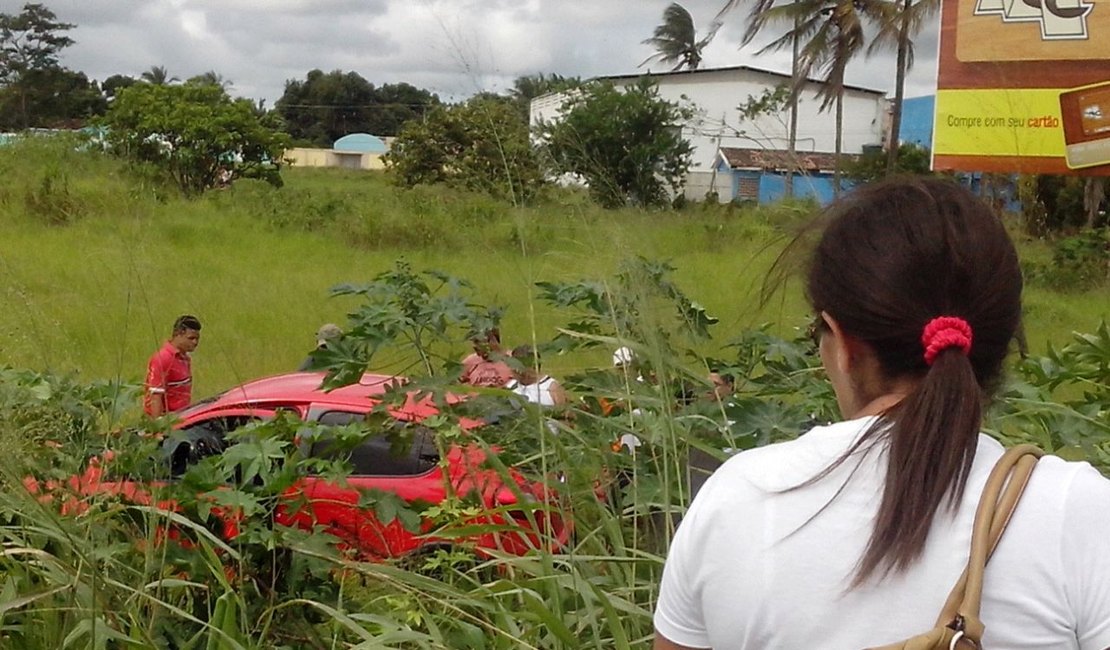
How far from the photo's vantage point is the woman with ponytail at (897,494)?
1.19m

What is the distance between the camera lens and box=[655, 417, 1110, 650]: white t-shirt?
1.19 m

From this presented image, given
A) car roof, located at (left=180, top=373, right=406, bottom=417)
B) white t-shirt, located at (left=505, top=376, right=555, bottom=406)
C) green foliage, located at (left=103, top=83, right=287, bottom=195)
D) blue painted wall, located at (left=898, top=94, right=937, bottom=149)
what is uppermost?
blue painted wall, located at (left=898, top=94, right=937, bottom=149)

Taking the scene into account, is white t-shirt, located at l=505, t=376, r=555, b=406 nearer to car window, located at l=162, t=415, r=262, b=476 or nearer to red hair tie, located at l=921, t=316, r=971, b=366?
car window, located at l=162, t=415, r=262, b=476

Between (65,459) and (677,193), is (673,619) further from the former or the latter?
(677,193)

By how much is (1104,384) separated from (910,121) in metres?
25.8

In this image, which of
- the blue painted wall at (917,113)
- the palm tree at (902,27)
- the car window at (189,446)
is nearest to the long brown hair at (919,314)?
the car window at (189,446)

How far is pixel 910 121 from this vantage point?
27.5 m

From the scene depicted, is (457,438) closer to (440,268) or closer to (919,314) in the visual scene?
(440,268)

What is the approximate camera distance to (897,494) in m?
1.21

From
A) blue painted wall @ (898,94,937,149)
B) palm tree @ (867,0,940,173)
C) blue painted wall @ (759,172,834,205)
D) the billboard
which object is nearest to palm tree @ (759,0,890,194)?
palm tree @ (867,0,940,173)

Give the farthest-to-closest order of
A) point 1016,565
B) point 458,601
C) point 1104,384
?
point 1104,384
point 458,601
point 1016,565

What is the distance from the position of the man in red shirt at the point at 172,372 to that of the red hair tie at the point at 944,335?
2283 mm

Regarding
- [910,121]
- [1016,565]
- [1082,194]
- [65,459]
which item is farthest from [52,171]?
[910,121]

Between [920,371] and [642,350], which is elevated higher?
[920,371]
